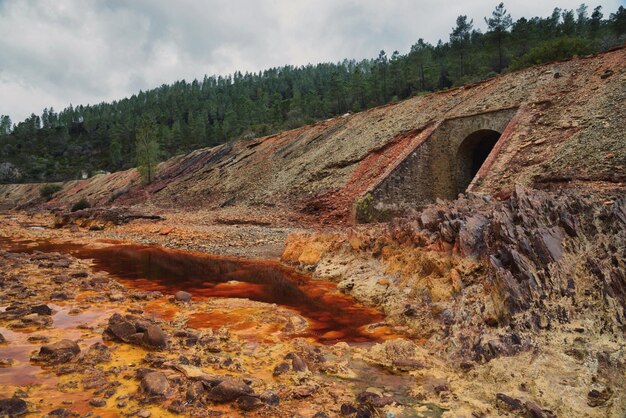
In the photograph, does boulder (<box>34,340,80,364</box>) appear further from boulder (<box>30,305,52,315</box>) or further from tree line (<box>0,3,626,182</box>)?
tree line (<box>0,3,626,182</box>)

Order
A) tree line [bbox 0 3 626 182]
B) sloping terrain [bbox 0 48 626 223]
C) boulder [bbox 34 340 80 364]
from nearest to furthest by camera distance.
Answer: boulder [bbox 34 340 80 364] < sloping terrain [bbox 0 48 626 223] < tree line [bbox 0 3 626 182]

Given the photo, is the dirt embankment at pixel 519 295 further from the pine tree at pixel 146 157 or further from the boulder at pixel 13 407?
the pine tree at pixel 146 157

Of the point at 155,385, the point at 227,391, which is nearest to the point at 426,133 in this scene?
the point at 227,391

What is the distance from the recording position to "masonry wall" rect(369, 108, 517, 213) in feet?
61.7

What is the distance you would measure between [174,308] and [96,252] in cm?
1035

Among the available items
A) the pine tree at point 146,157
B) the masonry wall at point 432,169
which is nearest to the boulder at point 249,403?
the masonry wall at point 432,169

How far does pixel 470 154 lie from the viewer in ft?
69.5

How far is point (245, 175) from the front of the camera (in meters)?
32.5

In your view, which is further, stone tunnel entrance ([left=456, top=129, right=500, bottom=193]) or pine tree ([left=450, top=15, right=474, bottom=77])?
pine tree ([left=450, top=15, right=474, bottom=77])

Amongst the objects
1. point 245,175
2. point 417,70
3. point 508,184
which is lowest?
point 508,184

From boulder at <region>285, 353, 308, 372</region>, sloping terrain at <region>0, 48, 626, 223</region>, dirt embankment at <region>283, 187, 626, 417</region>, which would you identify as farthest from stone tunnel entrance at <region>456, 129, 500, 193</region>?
boulder at <region>285, 353, 308, 372</region>

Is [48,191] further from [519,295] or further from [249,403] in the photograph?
[519,295]

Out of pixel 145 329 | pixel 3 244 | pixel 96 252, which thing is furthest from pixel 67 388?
pixel 3 244

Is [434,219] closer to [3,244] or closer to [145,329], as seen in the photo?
[145,329]
